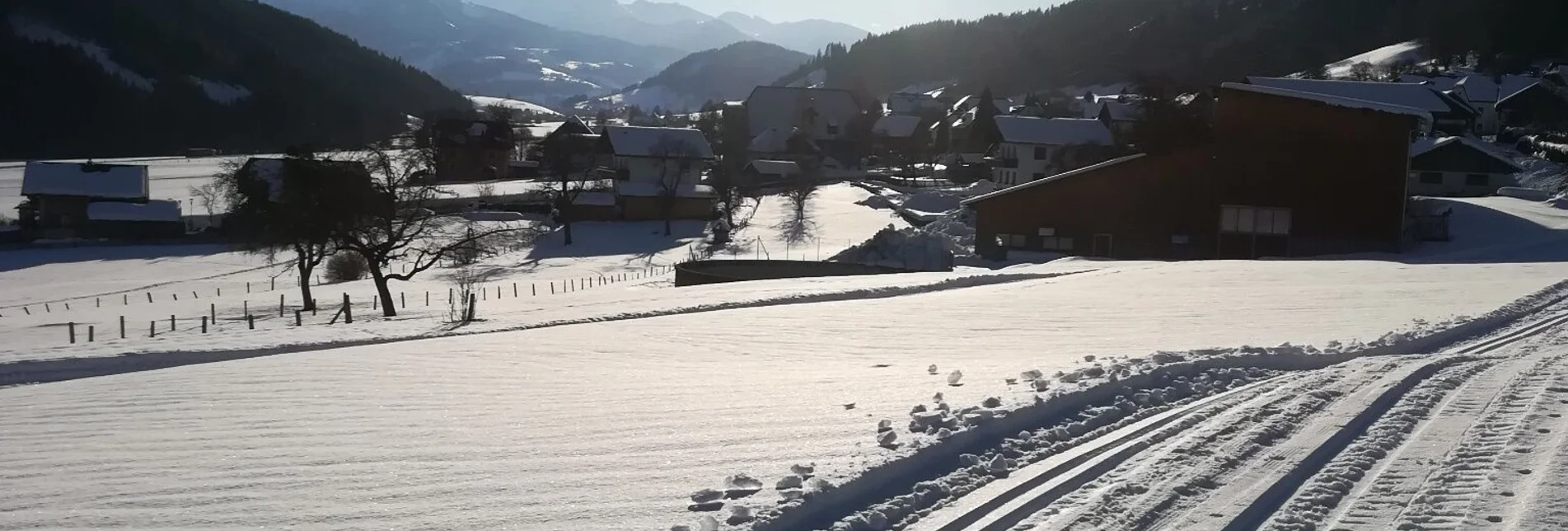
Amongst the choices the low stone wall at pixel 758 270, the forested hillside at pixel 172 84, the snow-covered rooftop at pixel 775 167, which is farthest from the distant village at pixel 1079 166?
the forested hillside at pixel 172 84

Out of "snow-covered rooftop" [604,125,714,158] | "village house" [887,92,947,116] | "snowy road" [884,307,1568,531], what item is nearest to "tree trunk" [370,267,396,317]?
"snowy road" [884,307,1568,531]

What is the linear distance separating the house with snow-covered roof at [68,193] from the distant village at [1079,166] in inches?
4.7

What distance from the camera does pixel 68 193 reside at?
60906 mm

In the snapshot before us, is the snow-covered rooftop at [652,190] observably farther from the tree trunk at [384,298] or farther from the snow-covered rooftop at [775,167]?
the tree trunk at [384,298]

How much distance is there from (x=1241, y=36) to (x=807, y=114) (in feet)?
225

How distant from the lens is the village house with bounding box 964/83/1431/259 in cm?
3203

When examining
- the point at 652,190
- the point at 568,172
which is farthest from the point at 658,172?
the point at 652,190

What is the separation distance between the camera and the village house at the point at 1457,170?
48438 mm

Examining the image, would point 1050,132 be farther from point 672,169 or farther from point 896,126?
point 896,126

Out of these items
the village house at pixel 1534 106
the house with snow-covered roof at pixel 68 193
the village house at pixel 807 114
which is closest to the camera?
the house with snow-covered roof at pixel 68 193

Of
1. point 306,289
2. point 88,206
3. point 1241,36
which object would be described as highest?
point 1241,36

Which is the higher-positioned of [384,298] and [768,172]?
[768,172]

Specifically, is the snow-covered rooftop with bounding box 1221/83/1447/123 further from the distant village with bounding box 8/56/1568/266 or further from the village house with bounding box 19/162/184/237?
the village house with bounding box 19/162/184/237

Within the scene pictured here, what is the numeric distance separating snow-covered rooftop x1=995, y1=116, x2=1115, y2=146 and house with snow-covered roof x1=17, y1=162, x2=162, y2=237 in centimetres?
5524
